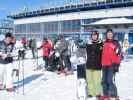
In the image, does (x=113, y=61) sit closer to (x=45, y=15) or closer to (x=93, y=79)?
(x=93, y=79)

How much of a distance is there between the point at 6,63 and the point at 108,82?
293 cm

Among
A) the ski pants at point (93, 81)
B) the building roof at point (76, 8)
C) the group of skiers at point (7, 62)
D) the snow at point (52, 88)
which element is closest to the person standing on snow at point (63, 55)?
the snow at point (52, 88)

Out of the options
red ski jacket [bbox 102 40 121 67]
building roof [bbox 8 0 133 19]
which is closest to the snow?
red ski jacket [bbox 102 40 121 67]

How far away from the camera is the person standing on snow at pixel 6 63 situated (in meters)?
9.10

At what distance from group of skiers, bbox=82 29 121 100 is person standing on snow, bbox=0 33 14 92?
7.70 ft

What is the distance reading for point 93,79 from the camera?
7.85m

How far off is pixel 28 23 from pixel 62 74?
53399 millimetres

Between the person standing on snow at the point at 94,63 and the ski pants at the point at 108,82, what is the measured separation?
0.13 m

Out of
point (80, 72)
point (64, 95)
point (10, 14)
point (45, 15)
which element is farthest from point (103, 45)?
point (10, 14)

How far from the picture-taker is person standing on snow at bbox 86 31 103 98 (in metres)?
7.69

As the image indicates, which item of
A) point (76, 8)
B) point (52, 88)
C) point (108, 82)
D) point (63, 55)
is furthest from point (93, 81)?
point (76, 8)

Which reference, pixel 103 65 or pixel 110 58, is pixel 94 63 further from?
pixel 110 58

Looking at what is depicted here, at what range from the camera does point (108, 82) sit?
25.2 ft

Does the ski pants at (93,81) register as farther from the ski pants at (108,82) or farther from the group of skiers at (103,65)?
the ski pants at (108,82)
